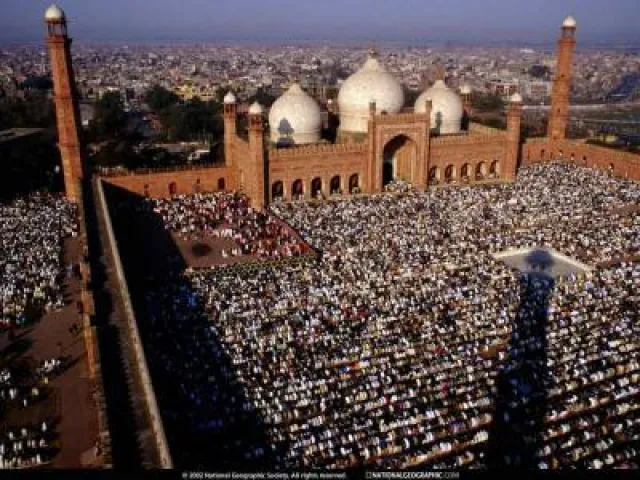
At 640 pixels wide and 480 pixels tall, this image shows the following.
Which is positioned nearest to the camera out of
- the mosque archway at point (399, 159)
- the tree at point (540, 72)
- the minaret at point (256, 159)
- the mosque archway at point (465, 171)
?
the minaret at point (256, 159)

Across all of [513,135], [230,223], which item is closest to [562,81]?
[513,135]

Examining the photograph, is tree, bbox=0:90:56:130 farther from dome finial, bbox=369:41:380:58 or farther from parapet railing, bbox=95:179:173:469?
parapet railing, bbox=95:179:173:469

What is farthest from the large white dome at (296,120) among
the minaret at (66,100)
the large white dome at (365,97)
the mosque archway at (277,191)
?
the minaret at (66,100)

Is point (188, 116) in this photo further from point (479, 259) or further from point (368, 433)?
point (368, 433)

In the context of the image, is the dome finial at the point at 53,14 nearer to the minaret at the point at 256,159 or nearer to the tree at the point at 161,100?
the minaret at the point at 256,159

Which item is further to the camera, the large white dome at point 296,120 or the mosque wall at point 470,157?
the mosque wall at point 470,157

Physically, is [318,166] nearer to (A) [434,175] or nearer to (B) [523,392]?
(A) [434,175]

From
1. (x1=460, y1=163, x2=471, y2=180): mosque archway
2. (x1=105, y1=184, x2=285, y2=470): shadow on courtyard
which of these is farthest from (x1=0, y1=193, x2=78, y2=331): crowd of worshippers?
(x1=460, y1=163, x2=471, y2=180): mosque archway
